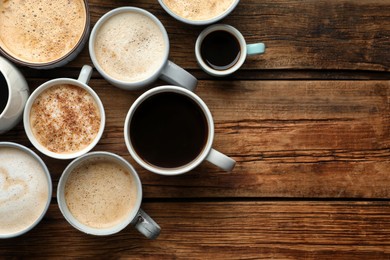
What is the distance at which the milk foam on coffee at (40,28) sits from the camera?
1293mm

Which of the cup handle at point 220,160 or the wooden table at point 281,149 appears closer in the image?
the cup handle at point 220,160

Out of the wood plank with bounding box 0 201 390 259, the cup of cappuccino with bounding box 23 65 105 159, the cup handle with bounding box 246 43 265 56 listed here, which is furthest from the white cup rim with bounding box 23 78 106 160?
the cup handle with bounding box 246 43 265 56

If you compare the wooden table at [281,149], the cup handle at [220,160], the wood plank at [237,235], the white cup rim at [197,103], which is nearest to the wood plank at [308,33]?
the wooden table at [281,149]

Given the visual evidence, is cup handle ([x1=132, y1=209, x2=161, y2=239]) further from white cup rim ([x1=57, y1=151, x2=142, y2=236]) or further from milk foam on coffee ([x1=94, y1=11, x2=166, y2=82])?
milk foam on coffee ([x1=94, y1=11, x2=166, y2=82])

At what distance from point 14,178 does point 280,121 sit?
25.6 inches

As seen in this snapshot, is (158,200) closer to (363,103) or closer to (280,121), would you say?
(280,121)

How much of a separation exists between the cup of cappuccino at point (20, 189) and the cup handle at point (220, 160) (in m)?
0.38

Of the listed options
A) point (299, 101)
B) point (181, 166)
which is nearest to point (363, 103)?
point (299, 101)

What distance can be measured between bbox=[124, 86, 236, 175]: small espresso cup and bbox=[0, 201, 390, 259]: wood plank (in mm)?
139

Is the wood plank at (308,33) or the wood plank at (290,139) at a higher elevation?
the wood plank at (308,33)

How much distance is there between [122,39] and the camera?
129 cm

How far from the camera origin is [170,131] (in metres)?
1.29

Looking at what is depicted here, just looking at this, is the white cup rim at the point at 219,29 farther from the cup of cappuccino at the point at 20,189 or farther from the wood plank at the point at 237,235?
the cup of cappuccino at the point at 20,189

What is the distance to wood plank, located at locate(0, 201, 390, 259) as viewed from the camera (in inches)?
53.2
